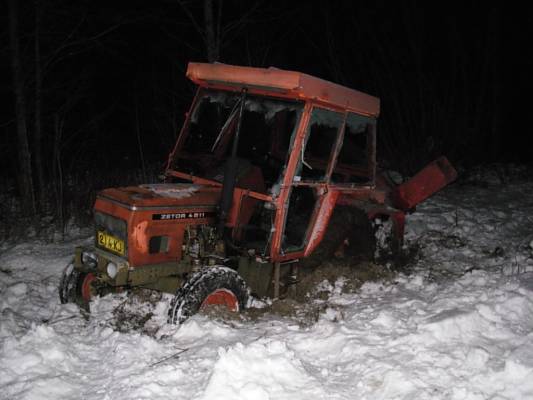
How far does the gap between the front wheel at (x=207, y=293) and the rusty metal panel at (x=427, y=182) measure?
2.92 meters

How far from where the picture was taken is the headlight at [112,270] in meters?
4.44

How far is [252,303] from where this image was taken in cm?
513

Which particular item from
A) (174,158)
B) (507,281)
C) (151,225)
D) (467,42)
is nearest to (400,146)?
(467,42)

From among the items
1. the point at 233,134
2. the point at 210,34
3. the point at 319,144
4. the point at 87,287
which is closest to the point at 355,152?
the point at 319,144

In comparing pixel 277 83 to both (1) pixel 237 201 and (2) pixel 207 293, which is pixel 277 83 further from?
(2) pixel 207 293

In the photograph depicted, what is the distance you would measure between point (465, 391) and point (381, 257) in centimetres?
314

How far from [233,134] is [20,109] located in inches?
195

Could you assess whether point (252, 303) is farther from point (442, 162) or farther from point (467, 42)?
point (467, 42)

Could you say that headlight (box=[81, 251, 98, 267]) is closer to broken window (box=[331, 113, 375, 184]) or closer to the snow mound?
the snow mound

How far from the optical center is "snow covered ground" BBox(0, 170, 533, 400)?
364 cm

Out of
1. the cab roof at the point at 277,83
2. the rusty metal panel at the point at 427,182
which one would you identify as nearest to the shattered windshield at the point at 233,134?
the cab roof at the point at 277,83

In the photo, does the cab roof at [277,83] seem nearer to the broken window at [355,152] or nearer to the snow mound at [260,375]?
the broken window at [355,152]

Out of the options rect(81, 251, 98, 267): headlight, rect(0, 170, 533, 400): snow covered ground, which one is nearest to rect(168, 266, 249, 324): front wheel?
rect(0, 170, 533, 400): snow covered ground

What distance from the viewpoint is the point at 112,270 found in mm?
4461
